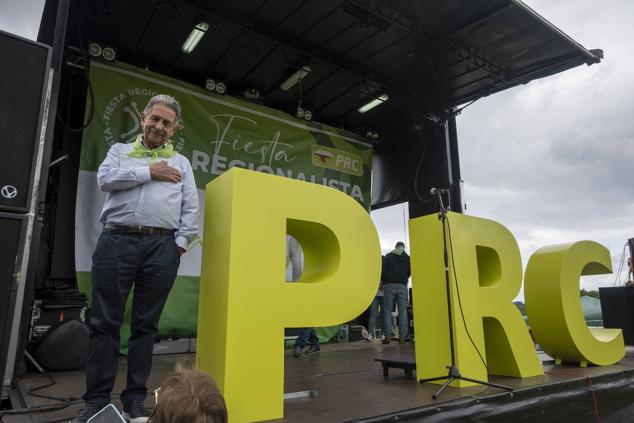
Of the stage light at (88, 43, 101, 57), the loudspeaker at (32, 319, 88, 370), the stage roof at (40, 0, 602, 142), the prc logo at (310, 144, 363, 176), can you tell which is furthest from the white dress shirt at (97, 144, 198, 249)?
the prc logo at (310, 144, 363, 176)

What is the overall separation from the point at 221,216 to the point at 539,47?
5.10 meters

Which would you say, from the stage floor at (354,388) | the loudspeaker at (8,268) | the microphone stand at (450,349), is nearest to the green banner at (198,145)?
the stage floor at (354,388)

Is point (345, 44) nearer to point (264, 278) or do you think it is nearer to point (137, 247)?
point (264, 278)

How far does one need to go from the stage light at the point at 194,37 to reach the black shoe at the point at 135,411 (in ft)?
14.2

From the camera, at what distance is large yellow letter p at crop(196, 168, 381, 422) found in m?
2.01

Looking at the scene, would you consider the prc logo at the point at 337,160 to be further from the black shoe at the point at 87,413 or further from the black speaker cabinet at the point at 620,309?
the black shoe at the point at 87,413

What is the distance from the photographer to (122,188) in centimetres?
202

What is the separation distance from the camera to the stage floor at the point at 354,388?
2086 mm

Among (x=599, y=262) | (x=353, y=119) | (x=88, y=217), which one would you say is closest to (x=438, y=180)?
(x=353, y=119)

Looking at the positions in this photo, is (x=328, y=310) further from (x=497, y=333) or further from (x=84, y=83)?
(x=84, y=83)

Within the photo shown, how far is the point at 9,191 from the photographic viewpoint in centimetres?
196

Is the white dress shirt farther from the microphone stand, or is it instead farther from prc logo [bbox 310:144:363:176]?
prc logo [bbox 310:144:363:176]

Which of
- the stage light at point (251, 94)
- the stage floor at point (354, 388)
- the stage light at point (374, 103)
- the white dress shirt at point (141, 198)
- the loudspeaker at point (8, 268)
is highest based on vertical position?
the stage light at point (374, 103)

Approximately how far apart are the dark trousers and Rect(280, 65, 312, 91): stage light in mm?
4448
